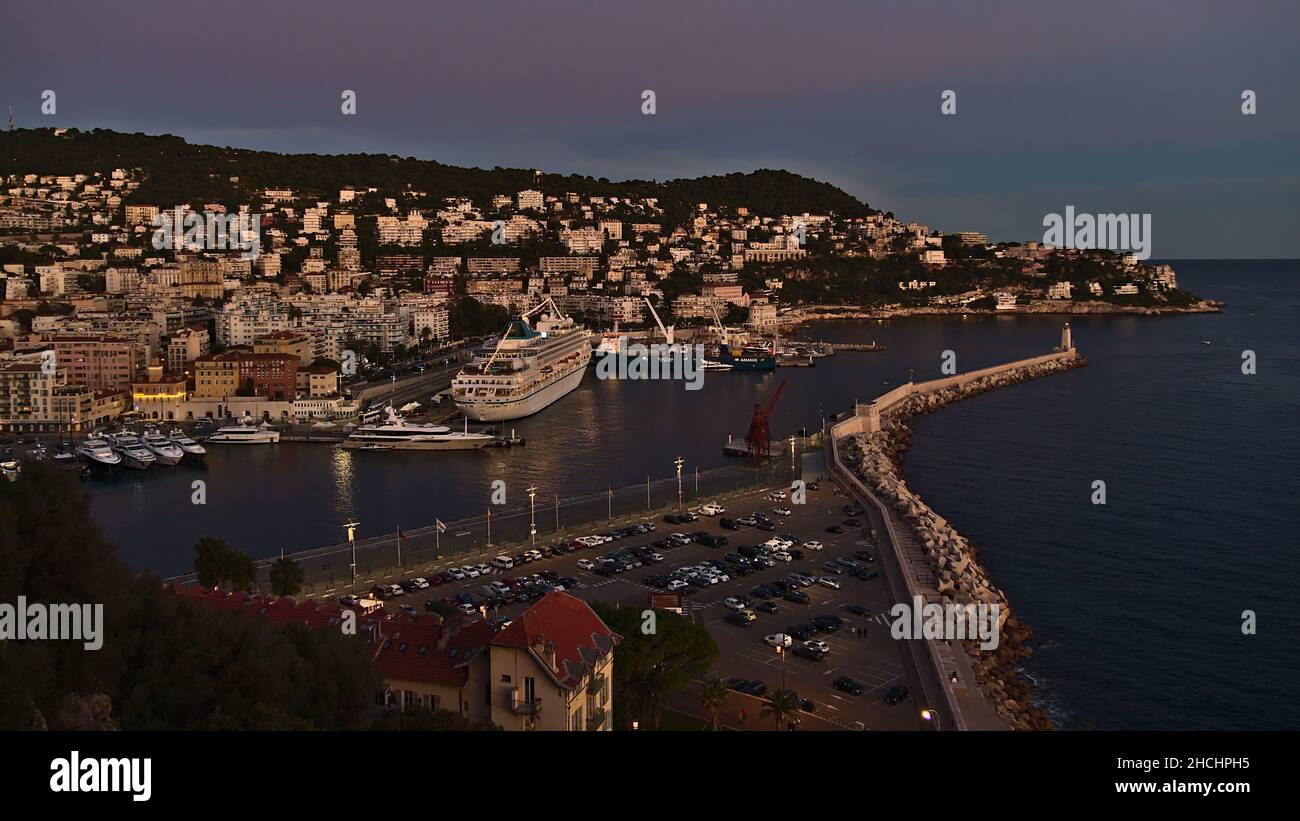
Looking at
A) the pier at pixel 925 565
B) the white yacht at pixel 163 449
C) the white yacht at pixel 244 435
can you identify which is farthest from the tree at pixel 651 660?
the white yacht at pixel 244 435

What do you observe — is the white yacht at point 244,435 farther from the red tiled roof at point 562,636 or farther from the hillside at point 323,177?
the hillside at point 323,177

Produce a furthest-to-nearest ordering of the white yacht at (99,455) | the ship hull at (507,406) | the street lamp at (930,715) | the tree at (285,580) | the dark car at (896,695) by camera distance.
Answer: the ship hull at (507,406)
the white yacht at (99,455)
the tree at (285,580)
the dark car at (896,695)
the street lamp at (930,715)

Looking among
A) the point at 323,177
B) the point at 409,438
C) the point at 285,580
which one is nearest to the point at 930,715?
the point at 285,580

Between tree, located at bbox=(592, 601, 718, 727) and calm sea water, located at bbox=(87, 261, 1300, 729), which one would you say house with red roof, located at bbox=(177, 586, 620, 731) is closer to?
tree, located at bbox=(592, 601, 718, 727)

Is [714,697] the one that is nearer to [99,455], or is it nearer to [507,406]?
[99,455]

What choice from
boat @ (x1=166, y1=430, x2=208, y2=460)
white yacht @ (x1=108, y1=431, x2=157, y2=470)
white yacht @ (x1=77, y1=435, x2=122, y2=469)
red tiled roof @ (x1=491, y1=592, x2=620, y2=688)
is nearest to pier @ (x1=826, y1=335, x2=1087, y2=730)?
red tiled roof @ (x1=491, y1=592, x2=620, y2=688)

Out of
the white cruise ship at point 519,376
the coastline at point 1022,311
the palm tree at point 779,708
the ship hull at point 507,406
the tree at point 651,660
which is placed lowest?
the palm tree at point 779,708
